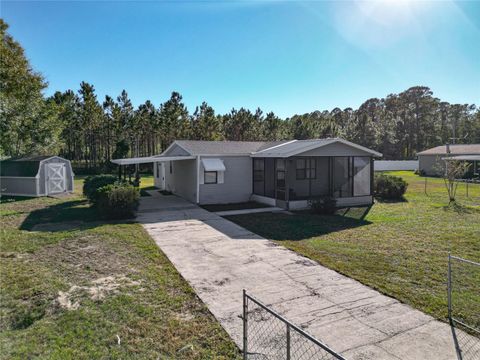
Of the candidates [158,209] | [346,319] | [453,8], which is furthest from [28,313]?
[453,8]

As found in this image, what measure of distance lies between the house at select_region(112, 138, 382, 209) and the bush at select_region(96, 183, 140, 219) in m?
2.86

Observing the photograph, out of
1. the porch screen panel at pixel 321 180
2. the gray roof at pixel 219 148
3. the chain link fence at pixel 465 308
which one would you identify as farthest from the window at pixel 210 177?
the chain link fence at pixel 465 308

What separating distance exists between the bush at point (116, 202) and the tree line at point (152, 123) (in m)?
10.1

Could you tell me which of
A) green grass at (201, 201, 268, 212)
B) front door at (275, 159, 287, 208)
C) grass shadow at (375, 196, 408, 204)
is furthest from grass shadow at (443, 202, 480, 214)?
green grass at (201, 201, 268, 212)

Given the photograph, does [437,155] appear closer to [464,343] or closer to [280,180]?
[280,180]

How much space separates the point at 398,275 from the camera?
6.24 metres

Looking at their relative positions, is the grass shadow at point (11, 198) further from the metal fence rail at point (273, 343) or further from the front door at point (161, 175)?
the metal fence rail at point (273, 343)

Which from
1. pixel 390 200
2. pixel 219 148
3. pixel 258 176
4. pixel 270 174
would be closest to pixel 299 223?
pixel 270 174

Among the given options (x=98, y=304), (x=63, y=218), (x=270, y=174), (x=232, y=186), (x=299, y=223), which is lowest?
(x=98, y=304)

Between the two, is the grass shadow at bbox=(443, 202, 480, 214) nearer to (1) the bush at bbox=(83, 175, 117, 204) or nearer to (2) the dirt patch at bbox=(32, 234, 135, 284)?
(2) the dirt patch at bbox=(32, 234, 135, 284)

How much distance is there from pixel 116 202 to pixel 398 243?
9017 mm

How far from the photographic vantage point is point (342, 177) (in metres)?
16.0

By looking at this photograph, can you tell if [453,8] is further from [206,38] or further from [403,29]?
[206,38]

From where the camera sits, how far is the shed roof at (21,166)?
17094 millimetres
